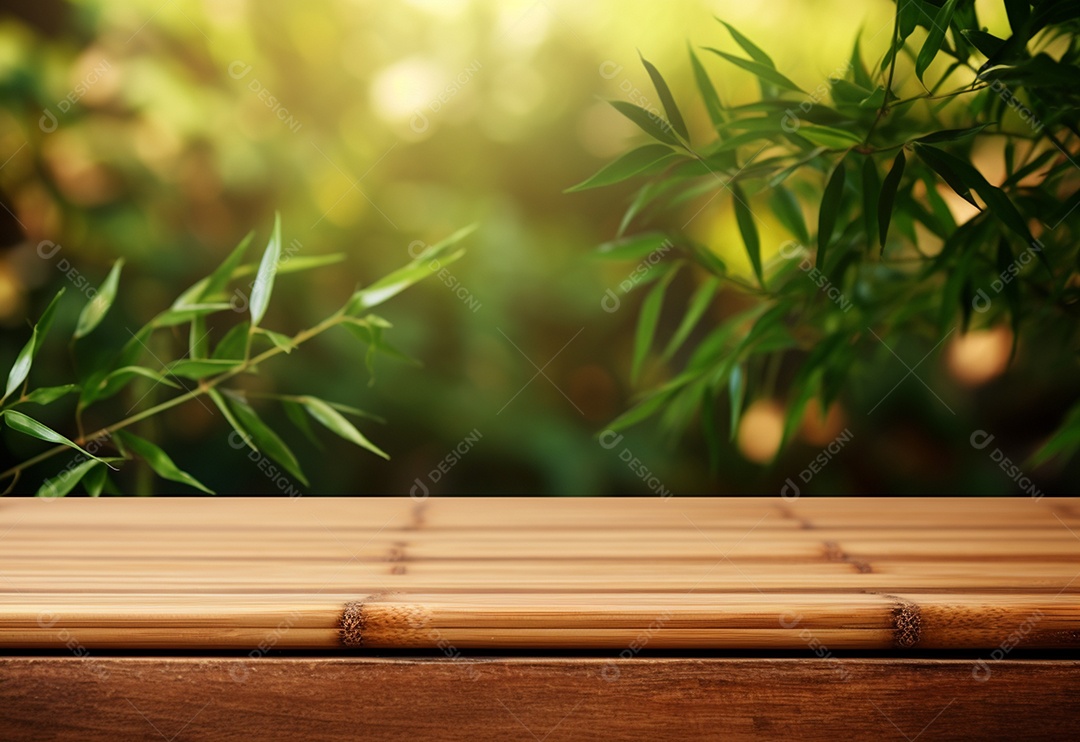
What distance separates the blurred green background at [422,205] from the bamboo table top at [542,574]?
24 centimetres

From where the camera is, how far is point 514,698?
531 mm

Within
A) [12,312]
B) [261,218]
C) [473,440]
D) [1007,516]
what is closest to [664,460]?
[473,440]

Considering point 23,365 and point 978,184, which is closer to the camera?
point 978,184

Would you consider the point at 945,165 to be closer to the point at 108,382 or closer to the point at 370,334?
the point at 370,334

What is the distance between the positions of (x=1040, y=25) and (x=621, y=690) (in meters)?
0.63

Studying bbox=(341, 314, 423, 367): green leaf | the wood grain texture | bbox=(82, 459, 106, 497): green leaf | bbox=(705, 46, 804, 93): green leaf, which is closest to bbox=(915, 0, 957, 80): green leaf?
bbox=(705, 46, 804, 93): green leaf

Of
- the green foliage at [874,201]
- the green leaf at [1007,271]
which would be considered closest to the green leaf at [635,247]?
Answer: the green foliage at [874,201]

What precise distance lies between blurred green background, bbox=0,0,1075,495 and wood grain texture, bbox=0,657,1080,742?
2.13ft

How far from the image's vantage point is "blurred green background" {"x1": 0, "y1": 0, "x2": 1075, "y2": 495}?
114cm

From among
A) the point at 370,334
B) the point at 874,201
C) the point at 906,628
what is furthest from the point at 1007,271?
the point at 370,334

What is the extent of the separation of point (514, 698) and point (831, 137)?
1.76ft

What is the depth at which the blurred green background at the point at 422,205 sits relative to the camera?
1139mm

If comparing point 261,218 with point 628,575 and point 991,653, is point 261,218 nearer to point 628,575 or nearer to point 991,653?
point 628,575

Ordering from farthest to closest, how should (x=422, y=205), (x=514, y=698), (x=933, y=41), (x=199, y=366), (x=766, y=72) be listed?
(x=422, y=205) → (x=199, y=366) → (x=766, y=72) → (x=933, y=41) → (x=514, y=698)
